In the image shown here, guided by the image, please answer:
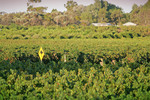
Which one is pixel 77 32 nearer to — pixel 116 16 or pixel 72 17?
pixel 72 17

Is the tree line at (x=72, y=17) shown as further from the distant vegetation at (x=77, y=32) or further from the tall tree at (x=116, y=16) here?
the distant vegetation at (x=77, y=32)

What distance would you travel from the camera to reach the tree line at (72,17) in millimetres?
67062

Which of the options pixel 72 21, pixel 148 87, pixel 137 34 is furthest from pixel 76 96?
pixel 72 21

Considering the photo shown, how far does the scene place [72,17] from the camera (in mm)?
70312

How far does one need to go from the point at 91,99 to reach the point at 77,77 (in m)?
2.55

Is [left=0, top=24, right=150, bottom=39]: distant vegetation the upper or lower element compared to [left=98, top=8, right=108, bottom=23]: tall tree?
lower

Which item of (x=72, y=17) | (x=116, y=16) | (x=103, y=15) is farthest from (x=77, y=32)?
(x=116, y=16)

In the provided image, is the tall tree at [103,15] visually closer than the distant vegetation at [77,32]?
No

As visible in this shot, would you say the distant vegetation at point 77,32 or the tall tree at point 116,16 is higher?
the tall tree at point 116,16

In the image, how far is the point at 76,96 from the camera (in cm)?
651

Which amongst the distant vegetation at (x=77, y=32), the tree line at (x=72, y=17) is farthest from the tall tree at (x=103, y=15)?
the distant vegetation at (x=77, y=32)

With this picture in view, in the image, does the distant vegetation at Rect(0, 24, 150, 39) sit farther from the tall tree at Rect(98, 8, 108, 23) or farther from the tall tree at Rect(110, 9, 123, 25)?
the tall tree at Rect(110, 9, 123, 25)

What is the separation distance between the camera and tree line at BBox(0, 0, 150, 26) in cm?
6706

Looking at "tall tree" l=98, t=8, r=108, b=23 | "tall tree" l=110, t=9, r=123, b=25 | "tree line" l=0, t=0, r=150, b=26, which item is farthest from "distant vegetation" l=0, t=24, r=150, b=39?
"tall tree" l=110, t=9, r=123, b=25
